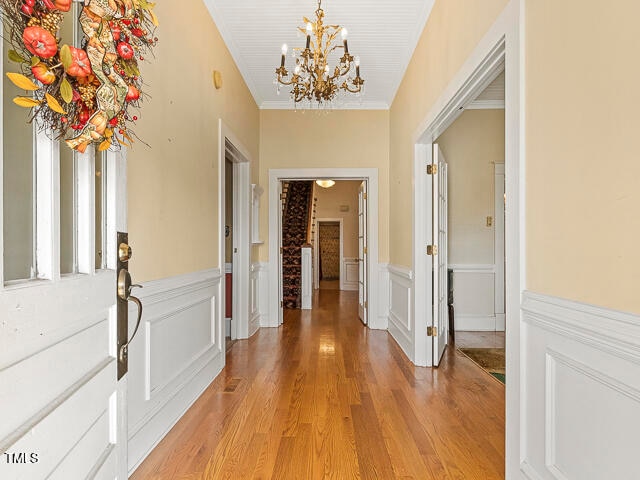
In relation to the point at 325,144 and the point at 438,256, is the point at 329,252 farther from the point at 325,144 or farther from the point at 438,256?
the point at 438,256

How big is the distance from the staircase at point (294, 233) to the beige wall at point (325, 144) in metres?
1.52

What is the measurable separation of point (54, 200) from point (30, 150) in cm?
16

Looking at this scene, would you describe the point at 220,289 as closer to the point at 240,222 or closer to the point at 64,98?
the point at 240,222

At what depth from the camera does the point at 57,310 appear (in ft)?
2.81

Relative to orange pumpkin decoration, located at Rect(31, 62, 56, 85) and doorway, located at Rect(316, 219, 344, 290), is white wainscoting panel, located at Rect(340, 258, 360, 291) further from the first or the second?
orange pumpkin decoration, located at Rect(31, 62, 56, 85)

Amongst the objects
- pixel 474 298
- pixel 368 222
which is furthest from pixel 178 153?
pixel 474 298

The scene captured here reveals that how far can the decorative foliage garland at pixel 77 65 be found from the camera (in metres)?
0.77

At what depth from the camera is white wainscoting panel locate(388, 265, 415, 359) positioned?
3.83 meters

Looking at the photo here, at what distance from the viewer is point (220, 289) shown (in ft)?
11.2

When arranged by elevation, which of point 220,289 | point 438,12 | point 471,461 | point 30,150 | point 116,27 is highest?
point 438,12

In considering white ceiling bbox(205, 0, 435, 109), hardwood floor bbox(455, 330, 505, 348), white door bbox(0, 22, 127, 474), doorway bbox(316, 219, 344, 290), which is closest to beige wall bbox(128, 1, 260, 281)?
white ceiling bbox(205, 0, 435, 109)
